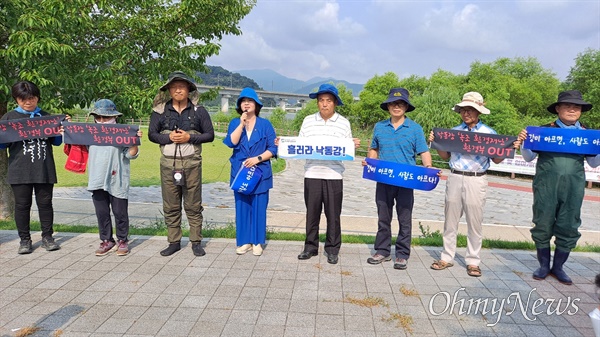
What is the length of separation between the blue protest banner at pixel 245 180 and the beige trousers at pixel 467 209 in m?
2.31

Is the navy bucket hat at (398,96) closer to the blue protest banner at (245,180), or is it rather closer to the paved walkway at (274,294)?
the blue protest banner at (245,180)

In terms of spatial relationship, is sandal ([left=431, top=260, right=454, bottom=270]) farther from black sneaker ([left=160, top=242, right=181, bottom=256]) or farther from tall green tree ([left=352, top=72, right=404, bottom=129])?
tall green tree ([left=352, top=72, right=404, bottom=129])

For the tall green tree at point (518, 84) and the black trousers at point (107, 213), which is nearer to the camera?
the black trousers at point (107, 213)

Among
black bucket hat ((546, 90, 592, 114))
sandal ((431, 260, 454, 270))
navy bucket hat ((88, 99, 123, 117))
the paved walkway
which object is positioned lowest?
the paved walkway

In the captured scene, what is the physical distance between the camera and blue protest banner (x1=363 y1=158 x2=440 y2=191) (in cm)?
461

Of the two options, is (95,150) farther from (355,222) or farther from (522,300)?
(355,222)

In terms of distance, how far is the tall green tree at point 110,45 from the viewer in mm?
5258

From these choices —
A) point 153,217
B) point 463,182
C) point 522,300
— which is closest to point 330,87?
point 463,182

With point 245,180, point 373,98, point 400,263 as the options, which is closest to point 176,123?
point 245,180

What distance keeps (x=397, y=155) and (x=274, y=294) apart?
209 centimetres

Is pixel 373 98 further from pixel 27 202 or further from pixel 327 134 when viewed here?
pixel 27 202

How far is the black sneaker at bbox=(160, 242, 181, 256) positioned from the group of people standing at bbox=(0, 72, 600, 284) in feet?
0.04

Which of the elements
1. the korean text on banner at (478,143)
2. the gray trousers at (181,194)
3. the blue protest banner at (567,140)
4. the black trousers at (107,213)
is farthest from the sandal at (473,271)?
the black trousers at (107,213)

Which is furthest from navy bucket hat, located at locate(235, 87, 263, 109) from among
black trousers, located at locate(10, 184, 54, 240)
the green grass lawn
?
the green grass lawn
